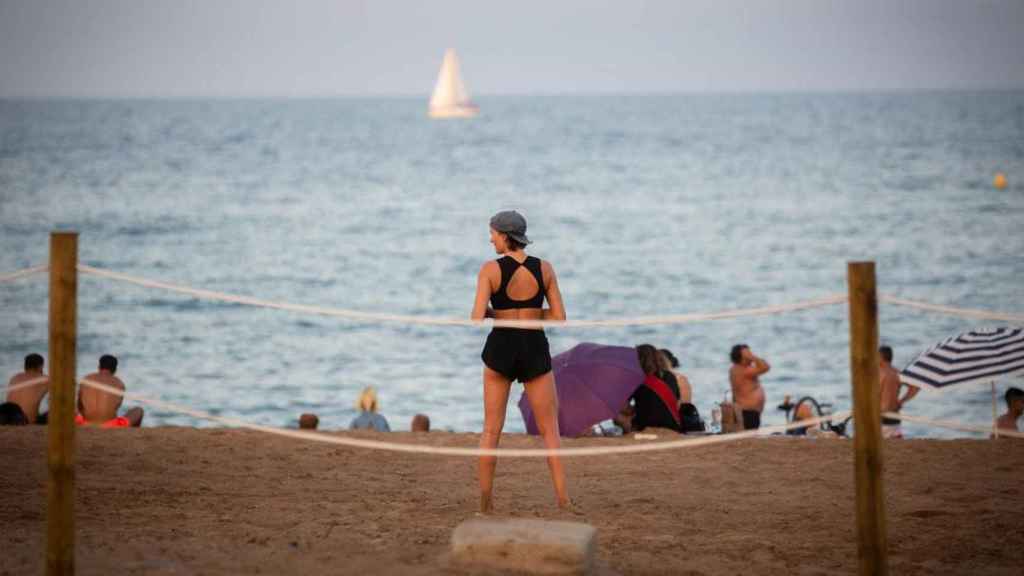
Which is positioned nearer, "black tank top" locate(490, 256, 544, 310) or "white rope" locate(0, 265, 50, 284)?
"white rope" locate(0, 265, 50, 284)

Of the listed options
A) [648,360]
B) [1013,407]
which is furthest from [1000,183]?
[648,360]

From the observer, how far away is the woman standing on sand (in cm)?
760

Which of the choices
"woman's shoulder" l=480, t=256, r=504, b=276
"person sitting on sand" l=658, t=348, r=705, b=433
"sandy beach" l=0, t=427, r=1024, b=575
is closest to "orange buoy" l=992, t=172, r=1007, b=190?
"person sitting on sand" l=658, t=348, r=705, b=433

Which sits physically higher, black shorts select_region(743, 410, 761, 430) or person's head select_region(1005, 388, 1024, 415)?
person's head select_region(1005, 388, 1024, 415)

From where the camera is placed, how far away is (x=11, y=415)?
12.3m

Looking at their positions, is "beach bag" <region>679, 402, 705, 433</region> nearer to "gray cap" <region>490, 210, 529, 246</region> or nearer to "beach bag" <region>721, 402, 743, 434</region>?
"beach bag" <region>721, 402, 743, 434</region>

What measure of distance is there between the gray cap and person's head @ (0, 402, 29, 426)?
21.0ft

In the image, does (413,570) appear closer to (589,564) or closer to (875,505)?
(589,564)

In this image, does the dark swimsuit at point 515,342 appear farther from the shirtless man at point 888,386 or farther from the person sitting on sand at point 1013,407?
the shirtless man at point 888,386

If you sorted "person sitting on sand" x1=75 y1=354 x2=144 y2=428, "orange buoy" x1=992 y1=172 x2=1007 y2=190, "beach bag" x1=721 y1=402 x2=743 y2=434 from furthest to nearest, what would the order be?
1. "orange buoy" x1=992 y1=172 x2=1007 y2=190
2. "person sitting on sand" x1=75 y1=354 x2=144 y2=428
3. "beach bag" x1=721 y1=402 x2=743 y2=434

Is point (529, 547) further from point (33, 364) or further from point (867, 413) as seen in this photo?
point (33, 364)

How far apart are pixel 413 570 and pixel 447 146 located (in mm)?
100822

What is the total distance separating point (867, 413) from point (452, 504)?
3156 millimetres

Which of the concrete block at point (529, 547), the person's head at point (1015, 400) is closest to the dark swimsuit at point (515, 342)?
the concrete block at point (529, 547)
